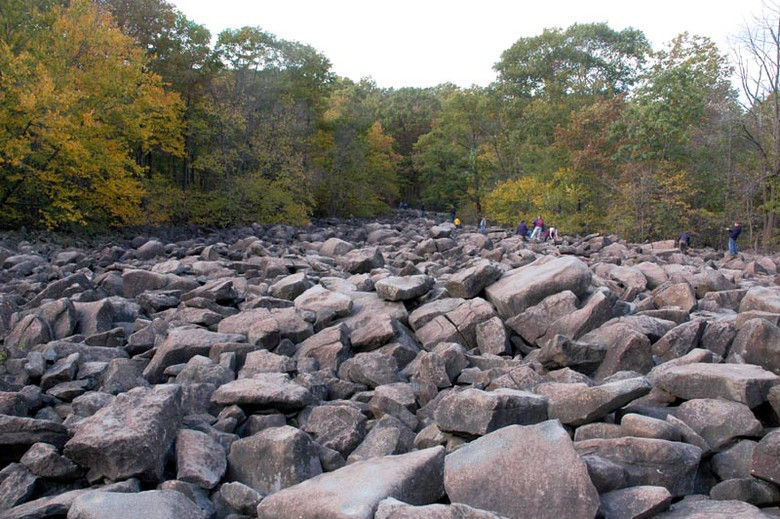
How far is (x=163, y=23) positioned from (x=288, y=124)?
29.2 feet

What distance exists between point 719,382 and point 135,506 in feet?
17.1

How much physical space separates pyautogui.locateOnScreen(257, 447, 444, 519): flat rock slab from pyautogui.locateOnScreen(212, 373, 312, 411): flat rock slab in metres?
1.80

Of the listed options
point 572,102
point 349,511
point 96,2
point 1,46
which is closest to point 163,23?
point 96,2

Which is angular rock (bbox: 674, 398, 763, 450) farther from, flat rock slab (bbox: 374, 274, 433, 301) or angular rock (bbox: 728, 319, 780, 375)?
flat rock slab (bbox: 374, 274, 433, 301)

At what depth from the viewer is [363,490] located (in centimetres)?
408

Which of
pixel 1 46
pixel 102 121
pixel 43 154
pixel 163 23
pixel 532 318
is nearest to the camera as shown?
pixel 532 318

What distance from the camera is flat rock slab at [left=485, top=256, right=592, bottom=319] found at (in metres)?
9.59

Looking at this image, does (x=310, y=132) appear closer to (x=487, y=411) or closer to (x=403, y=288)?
(x=403, y=288)

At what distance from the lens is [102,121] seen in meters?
25.9

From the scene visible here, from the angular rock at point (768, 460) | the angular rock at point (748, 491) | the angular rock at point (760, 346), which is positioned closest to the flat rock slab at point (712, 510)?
the angular rock at point (748, 491)

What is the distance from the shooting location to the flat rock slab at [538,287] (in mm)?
9586

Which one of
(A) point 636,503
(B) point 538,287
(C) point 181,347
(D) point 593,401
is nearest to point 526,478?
(A) point 636,503

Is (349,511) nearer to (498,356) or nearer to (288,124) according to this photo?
(498,356)

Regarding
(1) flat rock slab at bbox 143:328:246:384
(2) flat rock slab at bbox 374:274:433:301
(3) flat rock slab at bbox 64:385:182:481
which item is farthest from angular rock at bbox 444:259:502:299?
(3) flat rock slab at bbox 64:385:182:481
